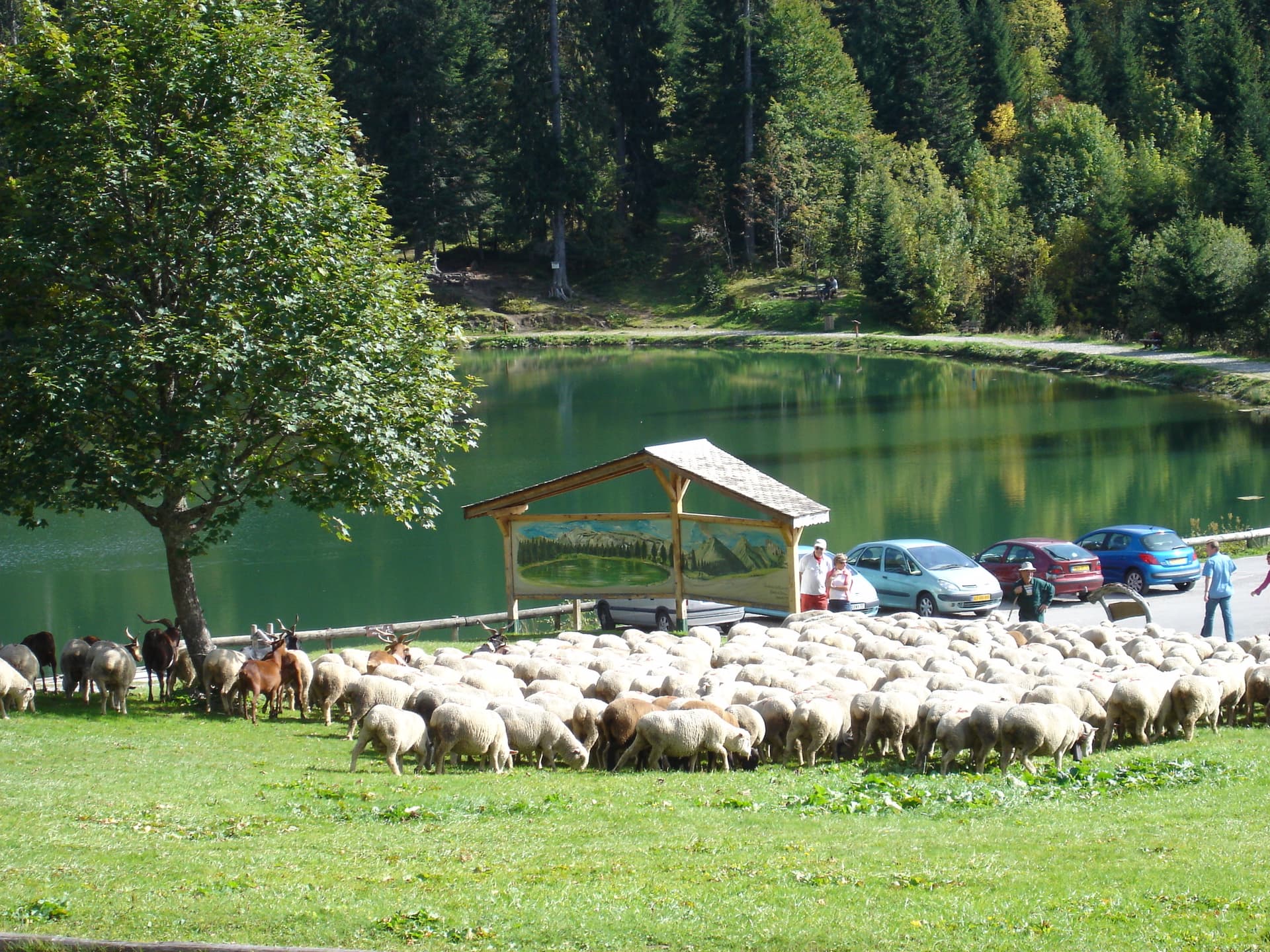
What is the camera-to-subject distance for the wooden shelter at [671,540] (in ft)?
72.9

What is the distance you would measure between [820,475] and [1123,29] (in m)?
81.8

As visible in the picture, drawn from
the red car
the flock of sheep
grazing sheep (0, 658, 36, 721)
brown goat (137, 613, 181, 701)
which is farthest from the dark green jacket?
grazing sheep (0, 658, 36, 721)

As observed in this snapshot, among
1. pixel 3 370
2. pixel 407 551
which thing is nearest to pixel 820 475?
pixel 407 551

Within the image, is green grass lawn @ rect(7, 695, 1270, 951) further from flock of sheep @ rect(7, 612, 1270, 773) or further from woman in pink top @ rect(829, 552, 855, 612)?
woman in pink top @ rect(829, 552, 855, 612)

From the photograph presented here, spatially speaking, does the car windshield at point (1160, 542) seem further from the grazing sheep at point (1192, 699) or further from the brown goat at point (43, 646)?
the brown goat at point (43, 646)

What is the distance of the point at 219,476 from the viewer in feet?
56.1

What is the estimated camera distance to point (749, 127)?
94.9 meters

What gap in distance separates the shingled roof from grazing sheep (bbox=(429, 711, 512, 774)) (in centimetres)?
837

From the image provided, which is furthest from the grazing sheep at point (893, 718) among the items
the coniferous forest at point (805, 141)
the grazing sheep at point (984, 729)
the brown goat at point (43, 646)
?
the coniferous forest at point (805, 141)

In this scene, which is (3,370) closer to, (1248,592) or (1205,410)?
(1248,592)

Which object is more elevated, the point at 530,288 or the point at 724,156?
the point at 724,156

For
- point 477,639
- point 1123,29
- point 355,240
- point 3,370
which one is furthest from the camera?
point 1123,29

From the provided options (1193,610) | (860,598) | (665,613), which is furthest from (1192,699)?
(665,613)

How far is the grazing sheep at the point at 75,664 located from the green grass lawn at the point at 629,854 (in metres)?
3.70
